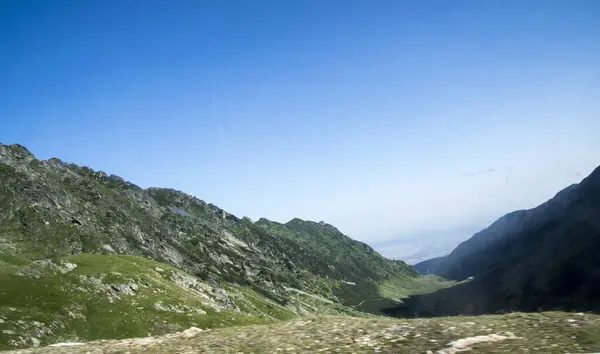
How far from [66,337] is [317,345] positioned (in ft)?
184

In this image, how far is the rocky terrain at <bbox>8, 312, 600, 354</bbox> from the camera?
1308 centimetres

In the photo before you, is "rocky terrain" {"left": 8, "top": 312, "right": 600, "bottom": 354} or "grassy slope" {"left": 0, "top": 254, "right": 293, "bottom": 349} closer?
"rocky terrain" {"left": 8, "top": 312, "right": 600, "bottom": 354}

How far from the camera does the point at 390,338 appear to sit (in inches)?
605

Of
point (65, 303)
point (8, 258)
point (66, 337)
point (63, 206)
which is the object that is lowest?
point (66, 337)

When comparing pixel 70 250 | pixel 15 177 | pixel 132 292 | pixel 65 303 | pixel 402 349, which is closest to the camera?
pixel 402 349

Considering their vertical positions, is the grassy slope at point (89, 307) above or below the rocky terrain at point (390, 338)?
above

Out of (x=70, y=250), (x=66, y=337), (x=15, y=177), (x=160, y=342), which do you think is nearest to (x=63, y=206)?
(x=15, y=177)

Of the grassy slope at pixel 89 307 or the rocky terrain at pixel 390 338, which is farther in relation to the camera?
the grassy slope at pixel 89 307

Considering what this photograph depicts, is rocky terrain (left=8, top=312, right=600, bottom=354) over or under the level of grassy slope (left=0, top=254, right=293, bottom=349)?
under

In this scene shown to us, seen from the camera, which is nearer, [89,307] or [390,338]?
[390,338]

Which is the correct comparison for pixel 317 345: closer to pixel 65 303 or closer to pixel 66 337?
pixel 66 337

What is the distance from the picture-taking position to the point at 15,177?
18900cm

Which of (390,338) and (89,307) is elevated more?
(89,307)

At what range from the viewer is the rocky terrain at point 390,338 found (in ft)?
42.9
